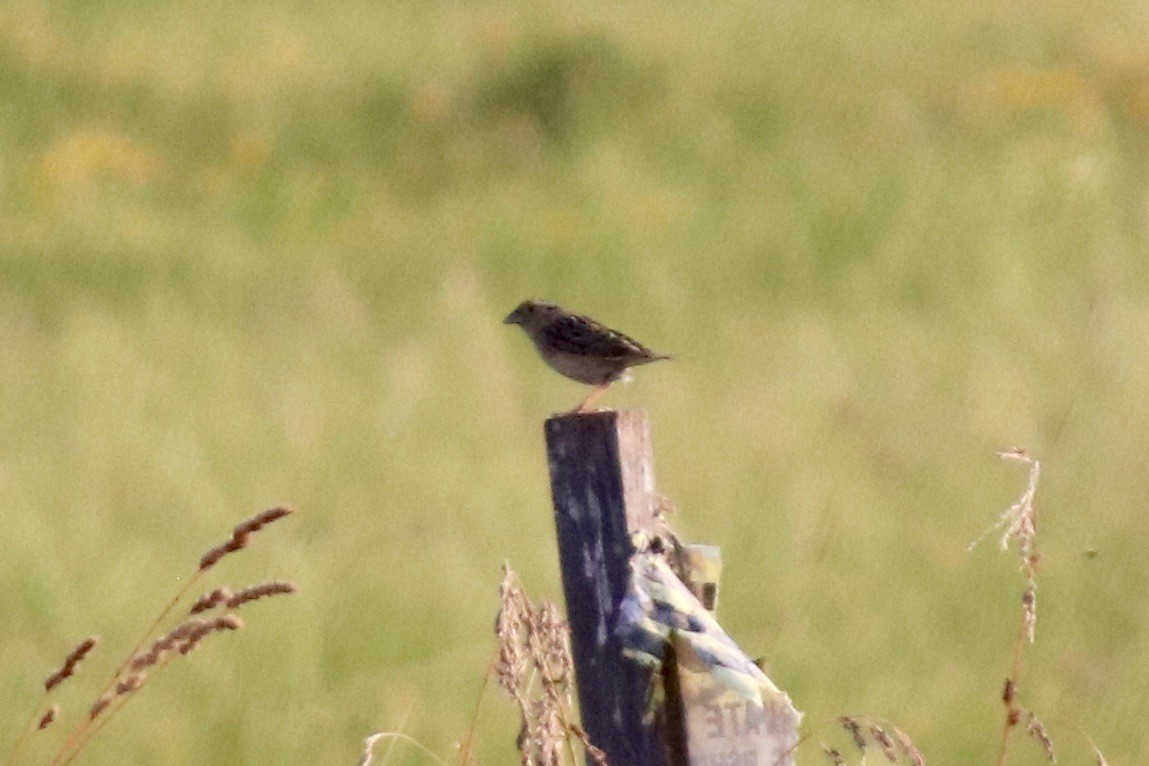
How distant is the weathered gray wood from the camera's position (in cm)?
281

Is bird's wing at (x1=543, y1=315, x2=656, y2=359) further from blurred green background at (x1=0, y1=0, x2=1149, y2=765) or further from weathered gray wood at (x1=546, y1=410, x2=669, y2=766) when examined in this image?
weathered gray wood at (x1=546, y1=410, x2=669, y2=766)

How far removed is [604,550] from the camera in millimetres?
2844

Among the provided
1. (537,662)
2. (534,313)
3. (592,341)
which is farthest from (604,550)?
(534,313)

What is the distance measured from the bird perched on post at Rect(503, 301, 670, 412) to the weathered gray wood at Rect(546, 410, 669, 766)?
2.03 metres

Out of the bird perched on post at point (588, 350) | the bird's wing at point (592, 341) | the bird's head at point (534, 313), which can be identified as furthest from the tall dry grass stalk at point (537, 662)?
the bird's head at point (534, 313)

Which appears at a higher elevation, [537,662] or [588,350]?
[588,350]

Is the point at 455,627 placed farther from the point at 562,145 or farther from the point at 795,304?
the point at 562,145

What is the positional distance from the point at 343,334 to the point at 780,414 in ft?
7.29

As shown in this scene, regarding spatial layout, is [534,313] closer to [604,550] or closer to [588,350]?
[588,350]

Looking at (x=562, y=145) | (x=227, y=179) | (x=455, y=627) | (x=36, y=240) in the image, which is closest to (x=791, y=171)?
(x=562, y=145)

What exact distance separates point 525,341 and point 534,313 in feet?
12.1

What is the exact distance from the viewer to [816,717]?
6379 mm

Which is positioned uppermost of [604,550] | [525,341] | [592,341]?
[592,341]

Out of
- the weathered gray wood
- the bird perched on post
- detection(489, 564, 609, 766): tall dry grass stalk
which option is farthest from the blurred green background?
detection(489, 564, 609, 766): tall dry grass stalk
